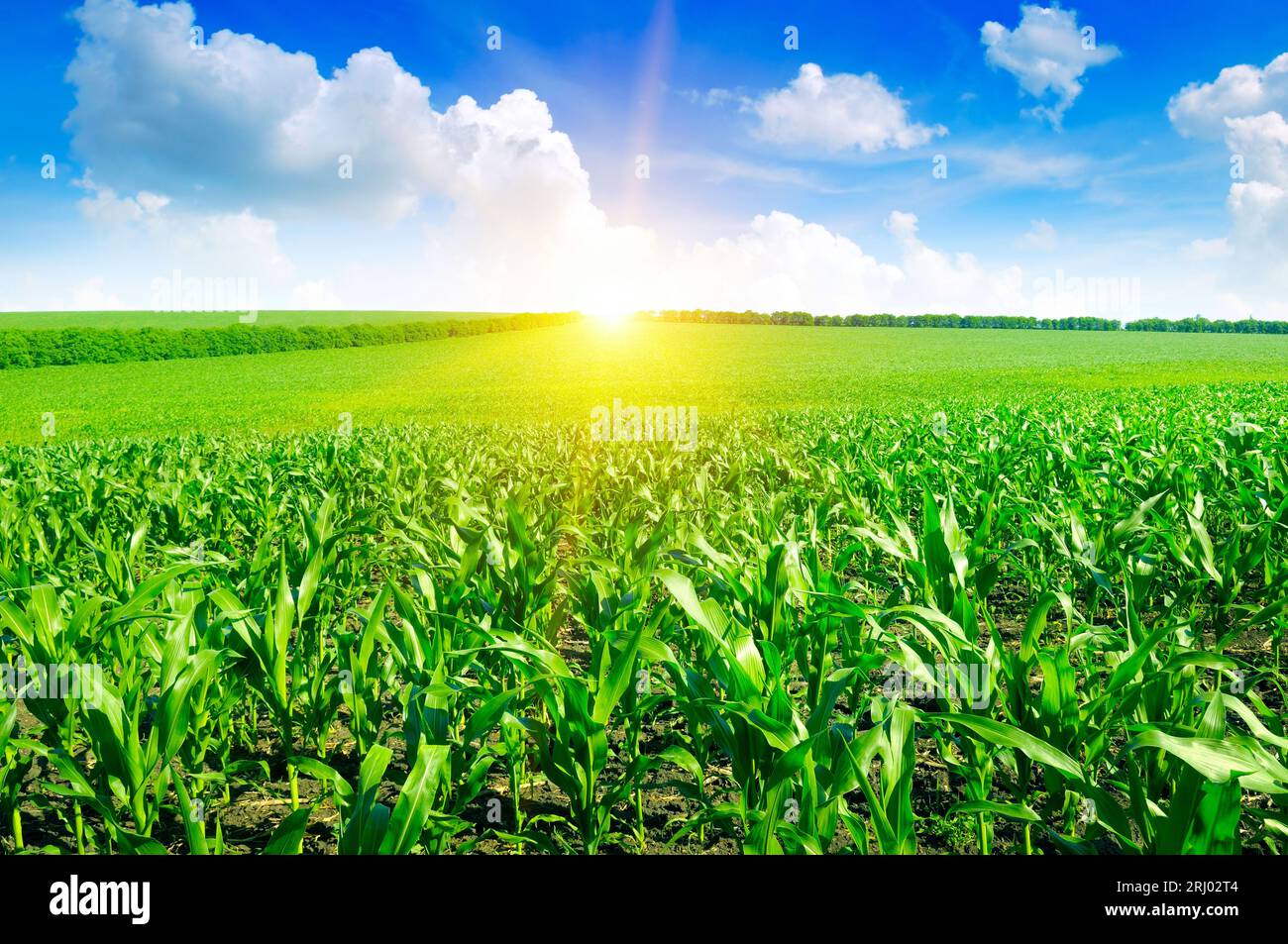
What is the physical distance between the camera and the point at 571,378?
39.7 meters

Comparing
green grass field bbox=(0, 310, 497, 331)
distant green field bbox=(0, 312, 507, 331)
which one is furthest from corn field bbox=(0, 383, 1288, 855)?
distant green field bbox=(0, 312, 507, 331)

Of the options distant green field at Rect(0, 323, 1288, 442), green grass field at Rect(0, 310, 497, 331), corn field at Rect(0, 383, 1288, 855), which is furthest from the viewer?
green grass field at Rect(0, 310, 497, 331)

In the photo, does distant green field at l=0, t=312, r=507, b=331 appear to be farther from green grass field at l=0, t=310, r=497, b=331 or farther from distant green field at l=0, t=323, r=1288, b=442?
distant green field at l=0, t=323, r=1288, b=442

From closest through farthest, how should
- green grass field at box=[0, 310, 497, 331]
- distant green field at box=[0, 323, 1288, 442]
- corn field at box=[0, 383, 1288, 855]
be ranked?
corn field at box=[0, 383, 1288, 855], distant green field at box=[0, 323, 1288, 442], green grass field at box=[0, 310, 497, 331]

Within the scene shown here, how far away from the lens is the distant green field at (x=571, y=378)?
1079 inches

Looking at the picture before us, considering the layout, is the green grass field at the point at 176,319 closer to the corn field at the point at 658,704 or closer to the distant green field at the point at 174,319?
the distant green field at the point at 174,319

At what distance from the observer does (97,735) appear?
7.00ft

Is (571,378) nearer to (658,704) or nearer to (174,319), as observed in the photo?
(658,704)

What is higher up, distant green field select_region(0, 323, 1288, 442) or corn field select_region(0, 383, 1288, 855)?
distant green field select_region(0, 323, 1288, 442)

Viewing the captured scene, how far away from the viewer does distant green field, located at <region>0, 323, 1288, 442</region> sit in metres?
27.4

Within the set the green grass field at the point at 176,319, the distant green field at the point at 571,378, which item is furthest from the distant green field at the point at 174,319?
the distant green field at the point at 571,378

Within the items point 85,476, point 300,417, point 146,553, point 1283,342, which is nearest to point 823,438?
point 146,553
